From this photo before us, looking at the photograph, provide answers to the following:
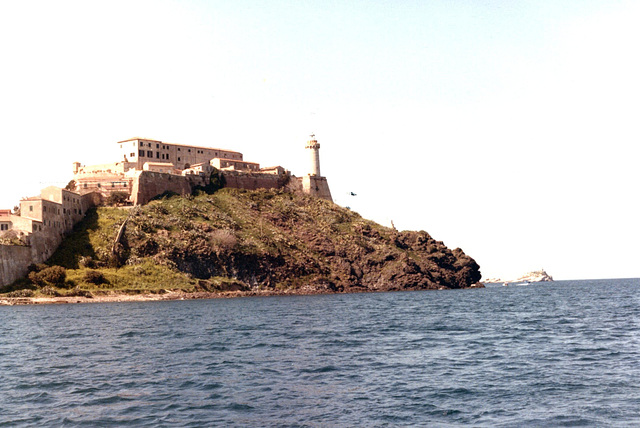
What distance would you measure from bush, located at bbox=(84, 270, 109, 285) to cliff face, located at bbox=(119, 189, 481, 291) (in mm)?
10216

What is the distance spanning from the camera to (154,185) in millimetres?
146375

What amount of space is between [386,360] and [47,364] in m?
20.7

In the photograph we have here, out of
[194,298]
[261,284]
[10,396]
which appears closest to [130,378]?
[10,396]

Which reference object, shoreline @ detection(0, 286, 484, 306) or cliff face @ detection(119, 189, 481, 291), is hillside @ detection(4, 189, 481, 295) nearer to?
cliff face @ detection(119, 189, 481, 291)

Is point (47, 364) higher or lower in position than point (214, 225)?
lower

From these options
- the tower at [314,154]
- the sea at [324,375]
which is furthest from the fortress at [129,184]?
the sea at [324,375]

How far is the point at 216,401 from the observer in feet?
88.0

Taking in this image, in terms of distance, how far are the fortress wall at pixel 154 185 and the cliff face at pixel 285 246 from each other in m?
3.73

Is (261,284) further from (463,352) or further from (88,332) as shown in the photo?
(463,352)

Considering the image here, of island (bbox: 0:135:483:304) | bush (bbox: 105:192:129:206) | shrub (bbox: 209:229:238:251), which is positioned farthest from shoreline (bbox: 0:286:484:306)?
bush (bbox: 105:192:129:206)

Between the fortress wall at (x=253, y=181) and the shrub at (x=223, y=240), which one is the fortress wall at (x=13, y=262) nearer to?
the shrub at (x=223, y=240)

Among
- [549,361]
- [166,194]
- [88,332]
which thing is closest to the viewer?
[549,361]

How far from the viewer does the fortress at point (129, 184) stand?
11038cm

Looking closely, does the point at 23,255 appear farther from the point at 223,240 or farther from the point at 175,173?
the point at 175,173
